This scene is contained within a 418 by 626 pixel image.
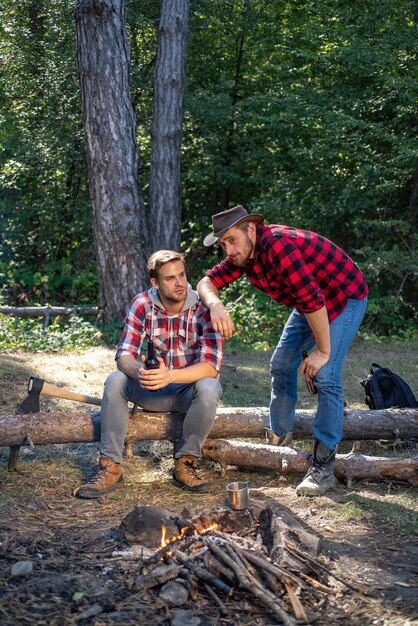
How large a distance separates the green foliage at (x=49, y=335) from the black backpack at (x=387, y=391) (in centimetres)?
518

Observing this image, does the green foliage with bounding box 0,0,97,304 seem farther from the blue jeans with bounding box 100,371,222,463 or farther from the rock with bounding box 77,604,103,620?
the rock with bounding box 77,604,103,620

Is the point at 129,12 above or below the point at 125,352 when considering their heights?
above

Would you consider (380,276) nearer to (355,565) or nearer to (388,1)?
(388,1)

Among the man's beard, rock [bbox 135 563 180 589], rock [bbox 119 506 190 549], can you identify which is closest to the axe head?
rock [bbox 119 506 190 549]

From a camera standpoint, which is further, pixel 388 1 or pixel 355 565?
pixel 388 1

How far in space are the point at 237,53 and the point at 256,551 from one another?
43.5 feet

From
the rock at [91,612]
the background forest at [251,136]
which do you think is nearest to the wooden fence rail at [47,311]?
the background forest at [251,136]

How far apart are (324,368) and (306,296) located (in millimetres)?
608

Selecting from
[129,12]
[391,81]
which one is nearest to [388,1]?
[391,81]

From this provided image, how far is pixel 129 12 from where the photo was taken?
13.8 metres

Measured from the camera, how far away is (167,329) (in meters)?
5.12

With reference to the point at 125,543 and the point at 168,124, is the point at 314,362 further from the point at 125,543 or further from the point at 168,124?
the point at 168,124

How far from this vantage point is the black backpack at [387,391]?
6.11 meters

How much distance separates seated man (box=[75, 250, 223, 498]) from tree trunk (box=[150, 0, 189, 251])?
7.66 m
